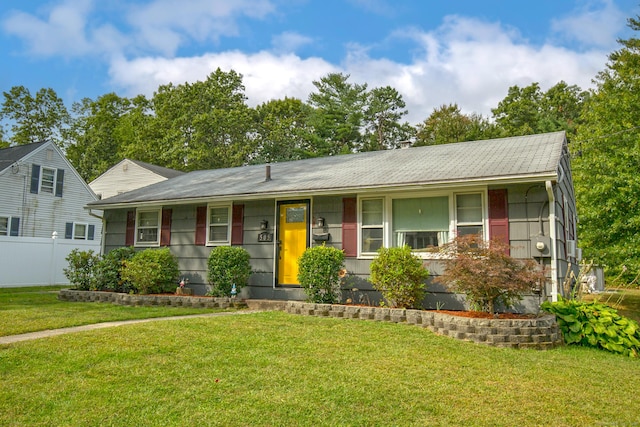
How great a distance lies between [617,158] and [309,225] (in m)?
9.84

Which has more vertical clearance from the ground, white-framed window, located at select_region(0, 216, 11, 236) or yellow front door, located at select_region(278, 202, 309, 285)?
white-framed window, located at select_region(0, 216, 11, 236)

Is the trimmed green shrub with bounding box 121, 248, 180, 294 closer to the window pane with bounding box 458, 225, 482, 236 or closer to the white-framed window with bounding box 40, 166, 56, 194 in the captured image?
the window pane with bounding box 458, 225, 482, 236

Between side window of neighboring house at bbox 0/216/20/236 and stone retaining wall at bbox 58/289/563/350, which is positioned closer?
stone retaining wall at bbox 58/289/563/350

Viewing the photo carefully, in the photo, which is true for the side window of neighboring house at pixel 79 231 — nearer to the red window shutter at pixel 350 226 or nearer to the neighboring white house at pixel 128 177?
the neighboring white house at pixel 128 177

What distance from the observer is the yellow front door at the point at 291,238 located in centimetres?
970

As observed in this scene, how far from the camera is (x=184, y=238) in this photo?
36.4ft

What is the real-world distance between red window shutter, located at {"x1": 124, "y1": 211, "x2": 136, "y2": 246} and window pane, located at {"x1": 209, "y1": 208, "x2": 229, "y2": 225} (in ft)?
8.62

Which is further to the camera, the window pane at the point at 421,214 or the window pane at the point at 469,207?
the window pane at the point at 421,214

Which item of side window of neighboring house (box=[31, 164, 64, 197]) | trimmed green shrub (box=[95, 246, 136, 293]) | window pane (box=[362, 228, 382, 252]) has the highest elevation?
side window of neighboring house (box=[31, 164, 64, 197])

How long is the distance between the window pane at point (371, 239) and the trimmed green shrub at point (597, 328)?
3159 millimetres

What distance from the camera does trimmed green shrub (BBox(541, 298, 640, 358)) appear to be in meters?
6.16

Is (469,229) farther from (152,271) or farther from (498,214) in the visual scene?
(152,271)

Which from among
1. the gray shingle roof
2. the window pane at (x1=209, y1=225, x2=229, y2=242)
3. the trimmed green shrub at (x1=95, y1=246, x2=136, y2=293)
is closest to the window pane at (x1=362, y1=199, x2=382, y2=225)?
the gray shingle roof

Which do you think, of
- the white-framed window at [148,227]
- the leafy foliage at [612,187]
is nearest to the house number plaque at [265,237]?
the white-framed window at [148,227]
